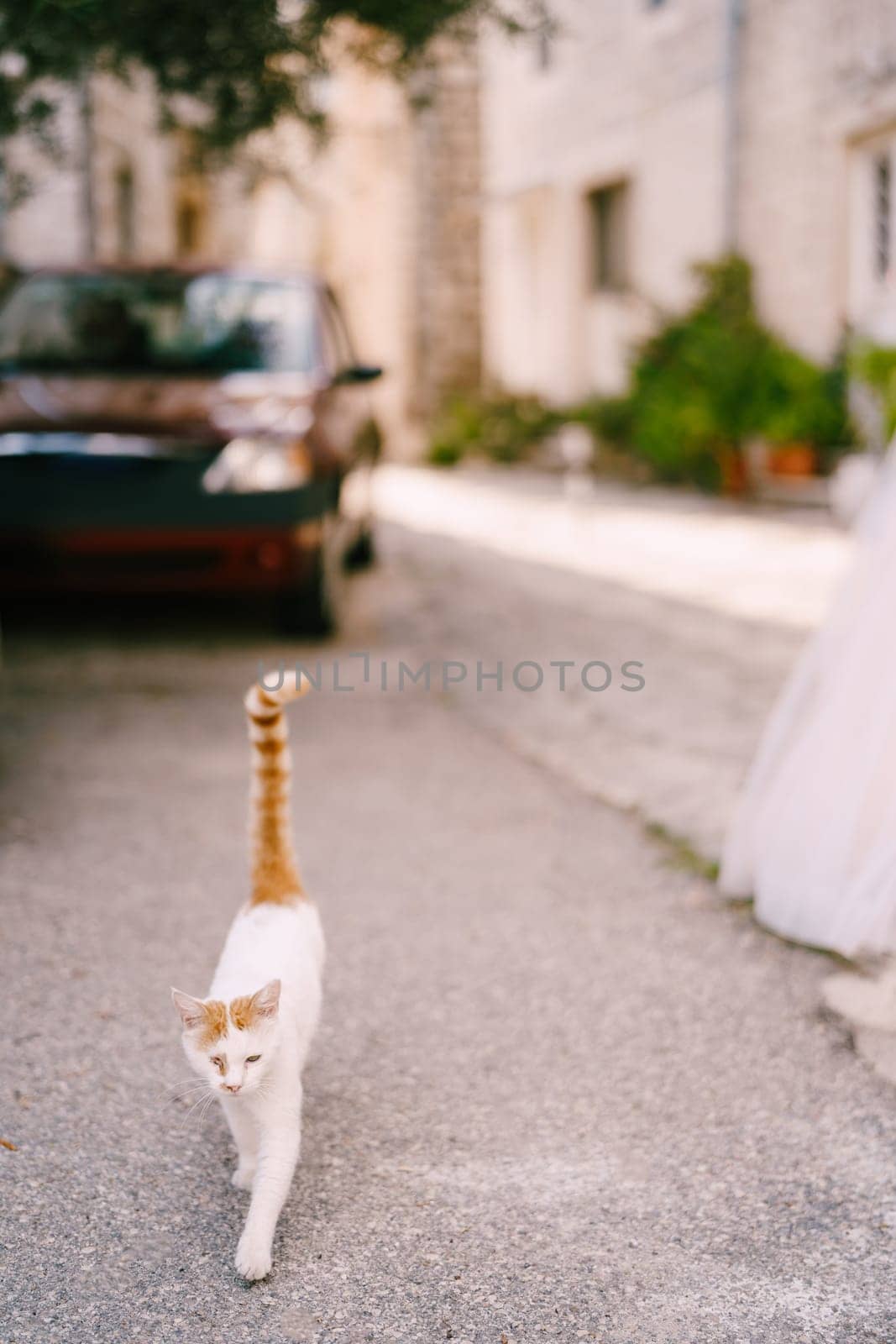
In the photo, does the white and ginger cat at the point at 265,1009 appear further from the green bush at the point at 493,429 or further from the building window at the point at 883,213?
the green bush at the point at 493,429

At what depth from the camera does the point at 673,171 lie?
13141 mm

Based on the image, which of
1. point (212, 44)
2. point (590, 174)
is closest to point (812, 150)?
point (590, 174)

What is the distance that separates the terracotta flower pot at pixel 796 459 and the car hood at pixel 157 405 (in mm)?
5812

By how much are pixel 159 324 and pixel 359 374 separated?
0.98 m

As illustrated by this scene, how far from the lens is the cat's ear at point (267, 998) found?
2.00 m

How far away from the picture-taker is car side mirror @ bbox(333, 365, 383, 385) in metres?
6.64

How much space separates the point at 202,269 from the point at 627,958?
15.6 ft

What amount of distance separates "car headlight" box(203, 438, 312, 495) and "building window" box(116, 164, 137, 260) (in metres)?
12.7

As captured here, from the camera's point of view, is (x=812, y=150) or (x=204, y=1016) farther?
(x=812, y=150)

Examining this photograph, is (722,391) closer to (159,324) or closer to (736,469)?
(736,469)

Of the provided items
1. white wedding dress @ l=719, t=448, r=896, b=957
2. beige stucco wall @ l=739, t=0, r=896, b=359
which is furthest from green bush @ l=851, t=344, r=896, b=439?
white wedding dress @ l=719, t=448, r=896, b=957

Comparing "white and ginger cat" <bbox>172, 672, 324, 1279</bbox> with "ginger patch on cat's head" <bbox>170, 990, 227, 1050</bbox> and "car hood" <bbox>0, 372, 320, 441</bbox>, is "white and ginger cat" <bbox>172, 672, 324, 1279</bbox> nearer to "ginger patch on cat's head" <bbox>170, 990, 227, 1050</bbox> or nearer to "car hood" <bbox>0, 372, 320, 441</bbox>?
"ginger patch on cat's head" <bbox>170, 990, 227, 1050</bbox>

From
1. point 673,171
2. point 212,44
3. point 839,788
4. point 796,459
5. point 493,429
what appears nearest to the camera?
point 839,788

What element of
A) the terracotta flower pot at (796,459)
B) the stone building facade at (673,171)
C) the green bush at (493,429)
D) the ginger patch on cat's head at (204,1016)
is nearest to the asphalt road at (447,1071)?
the ginger patch on cat's head at (204,1016)
